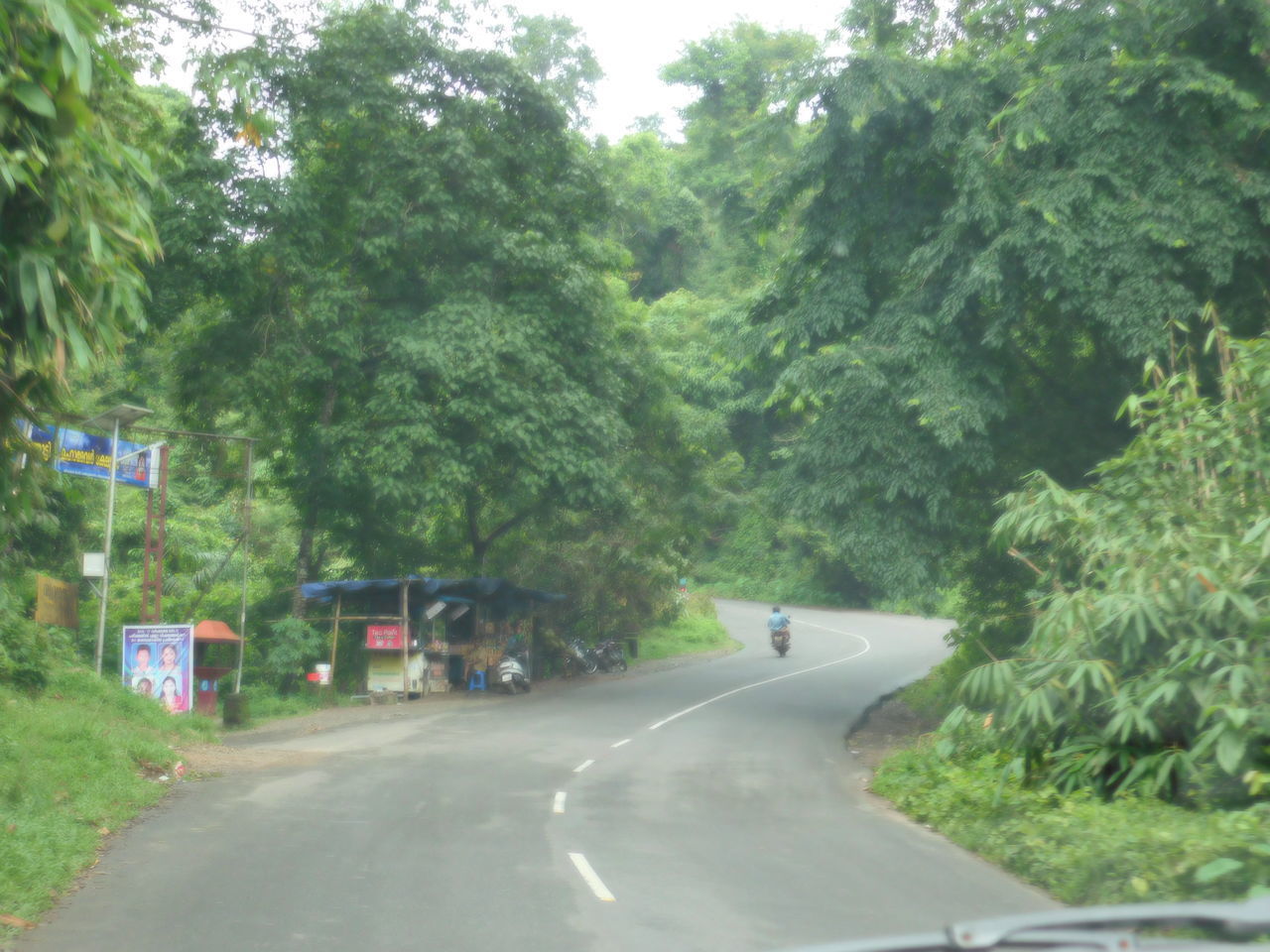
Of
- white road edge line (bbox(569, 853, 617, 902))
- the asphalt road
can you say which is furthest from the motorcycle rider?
white road edge line (bbox(569, 853, 617, 902))

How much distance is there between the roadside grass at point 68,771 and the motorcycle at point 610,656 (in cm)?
1526

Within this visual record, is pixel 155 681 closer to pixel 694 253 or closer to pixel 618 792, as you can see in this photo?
pixel 618 792

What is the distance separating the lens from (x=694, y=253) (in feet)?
215

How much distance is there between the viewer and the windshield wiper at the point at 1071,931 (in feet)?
9.39

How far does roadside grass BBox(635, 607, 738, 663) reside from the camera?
1578 inches

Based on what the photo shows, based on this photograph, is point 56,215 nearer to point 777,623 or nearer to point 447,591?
point 447,591

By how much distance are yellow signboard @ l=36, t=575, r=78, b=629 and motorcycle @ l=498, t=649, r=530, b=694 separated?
9946 mm

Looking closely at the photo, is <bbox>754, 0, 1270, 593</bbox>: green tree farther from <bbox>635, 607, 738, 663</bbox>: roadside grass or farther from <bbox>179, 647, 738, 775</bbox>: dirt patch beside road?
<bbox>635, 607, 738, 663</bbox>: roadside grass

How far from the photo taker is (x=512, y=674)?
2761cm

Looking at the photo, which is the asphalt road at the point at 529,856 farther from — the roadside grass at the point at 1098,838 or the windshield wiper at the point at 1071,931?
the windshield wiper at the point at 1071,931

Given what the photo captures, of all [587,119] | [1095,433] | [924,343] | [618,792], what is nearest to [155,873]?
[618,792]

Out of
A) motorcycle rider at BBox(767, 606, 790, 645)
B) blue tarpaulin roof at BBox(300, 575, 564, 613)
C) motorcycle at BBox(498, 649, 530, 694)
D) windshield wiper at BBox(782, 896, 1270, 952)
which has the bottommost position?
motorcycle at BBox(498, 649, 530, 694)

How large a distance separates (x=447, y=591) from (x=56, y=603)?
987 centimetres

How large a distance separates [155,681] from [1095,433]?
1634 centimetres
